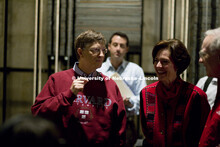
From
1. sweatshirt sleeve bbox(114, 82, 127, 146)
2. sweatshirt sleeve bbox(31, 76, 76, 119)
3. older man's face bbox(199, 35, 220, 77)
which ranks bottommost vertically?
sweatshirt sleeve bbox(114, 82, 127, 146)

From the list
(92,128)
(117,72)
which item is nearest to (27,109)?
(117,72)

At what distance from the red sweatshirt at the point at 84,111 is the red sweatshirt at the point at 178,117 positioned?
0.99 ft

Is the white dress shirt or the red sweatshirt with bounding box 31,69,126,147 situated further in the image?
the white dress shirt

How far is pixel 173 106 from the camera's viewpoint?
185 cm

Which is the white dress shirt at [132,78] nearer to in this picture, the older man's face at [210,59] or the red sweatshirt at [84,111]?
the red sweatshirt at [84,111]

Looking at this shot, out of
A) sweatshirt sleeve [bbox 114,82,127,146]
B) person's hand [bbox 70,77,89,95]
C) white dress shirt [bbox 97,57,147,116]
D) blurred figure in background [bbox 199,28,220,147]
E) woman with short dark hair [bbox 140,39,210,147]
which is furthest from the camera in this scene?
white dress shirt [bbox 97,57,147,116]

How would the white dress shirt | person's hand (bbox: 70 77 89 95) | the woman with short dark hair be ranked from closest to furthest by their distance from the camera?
person's hand (bbox: 70 77 89 95), the woman with short dark hair, the white dress shirt

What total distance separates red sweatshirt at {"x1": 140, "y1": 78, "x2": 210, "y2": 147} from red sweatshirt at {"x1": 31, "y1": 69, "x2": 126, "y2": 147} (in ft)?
0.99

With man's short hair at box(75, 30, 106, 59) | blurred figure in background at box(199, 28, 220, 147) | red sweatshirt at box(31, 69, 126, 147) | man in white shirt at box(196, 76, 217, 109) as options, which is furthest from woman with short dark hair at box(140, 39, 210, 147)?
man in white shirt at box(196, 76, 217, 109)

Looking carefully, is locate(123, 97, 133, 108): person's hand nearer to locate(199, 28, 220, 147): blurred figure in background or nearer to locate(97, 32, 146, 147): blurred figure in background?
locate(97, 32, 146, 147): blurred figure in background

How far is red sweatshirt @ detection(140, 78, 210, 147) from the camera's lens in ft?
5.99

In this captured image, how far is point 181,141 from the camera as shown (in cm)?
182

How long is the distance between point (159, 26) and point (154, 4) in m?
0.26

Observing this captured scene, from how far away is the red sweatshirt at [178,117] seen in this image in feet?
5.99
